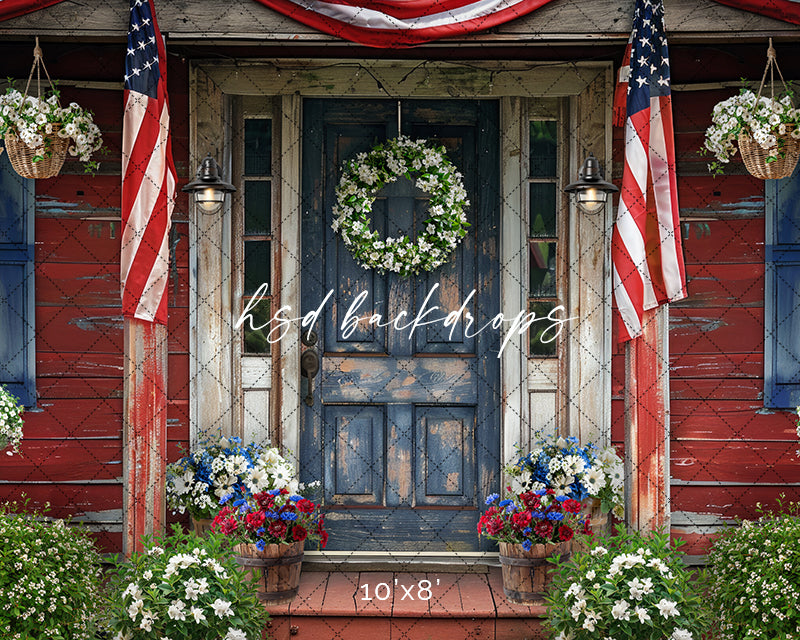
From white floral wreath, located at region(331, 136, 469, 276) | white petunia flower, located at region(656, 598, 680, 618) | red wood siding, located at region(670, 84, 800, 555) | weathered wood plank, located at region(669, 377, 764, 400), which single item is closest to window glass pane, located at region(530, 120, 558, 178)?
white floral wreath, located at region(331, 136, 469, 276)

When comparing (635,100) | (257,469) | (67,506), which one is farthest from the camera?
(67,506)

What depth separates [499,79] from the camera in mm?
4340

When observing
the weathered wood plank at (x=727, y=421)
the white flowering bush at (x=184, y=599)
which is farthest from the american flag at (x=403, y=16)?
the white flowering bush at (x=184, y=599)

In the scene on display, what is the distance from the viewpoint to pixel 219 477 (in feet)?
13.2

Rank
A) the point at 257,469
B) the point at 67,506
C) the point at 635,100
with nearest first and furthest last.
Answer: the point at 635,100
the point at 257,469
the point at 67,506

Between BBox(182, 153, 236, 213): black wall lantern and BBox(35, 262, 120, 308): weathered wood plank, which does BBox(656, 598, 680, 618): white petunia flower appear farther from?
BBox(35, 262, 120, 308): weathered wood plank

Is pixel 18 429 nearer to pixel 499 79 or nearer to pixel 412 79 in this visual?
pixel 412 79

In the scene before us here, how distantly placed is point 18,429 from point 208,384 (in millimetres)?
969

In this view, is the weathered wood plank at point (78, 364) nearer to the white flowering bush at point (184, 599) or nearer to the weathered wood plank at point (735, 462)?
the white flowering bush at point (184, 599)

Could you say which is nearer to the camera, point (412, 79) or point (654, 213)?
point (654, 213)

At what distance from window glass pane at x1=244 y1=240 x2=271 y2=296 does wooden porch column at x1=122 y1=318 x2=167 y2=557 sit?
715mm

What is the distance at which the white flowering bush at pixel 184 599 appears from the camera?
3.14 metres

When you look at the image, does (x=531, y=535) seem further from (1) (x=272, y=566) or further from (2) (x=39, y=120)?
(2) (x=39, y=120)

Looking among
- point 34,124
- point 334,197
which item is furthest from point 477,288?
point 34,124
